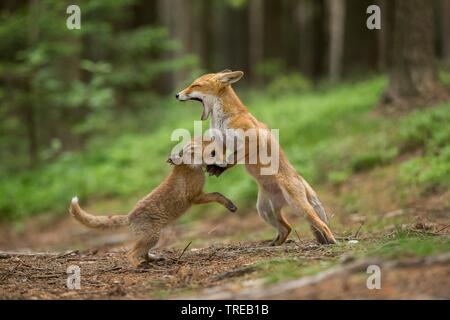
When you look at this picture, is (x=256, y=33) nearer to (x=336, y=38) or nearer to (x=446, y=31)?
(x=336, y=38)

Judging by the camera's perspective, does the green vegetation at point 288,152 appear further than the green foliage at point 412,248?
Yes

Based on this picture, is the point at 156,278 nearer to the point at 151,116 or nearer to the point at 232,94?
the point at 232,94

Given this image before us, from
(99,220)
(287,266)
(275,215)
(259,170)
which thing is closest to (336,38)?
(275,215)

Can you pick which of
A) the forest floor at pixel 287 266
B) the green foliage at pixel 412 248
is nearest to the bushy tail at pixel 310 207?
the forest floor at pixel 287 266

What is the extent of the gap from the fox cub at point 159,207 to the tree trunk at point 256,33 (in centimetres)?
2808

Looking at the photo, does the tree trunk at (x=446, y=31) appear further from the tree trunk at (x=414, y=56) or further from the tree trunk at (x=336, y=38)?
the tree trunk at (x=414, y=56)

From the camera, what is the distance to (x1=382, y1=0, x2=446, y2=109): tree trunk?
16188 millimetres

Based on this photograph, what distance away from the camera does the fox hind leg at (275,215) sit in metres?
9.43

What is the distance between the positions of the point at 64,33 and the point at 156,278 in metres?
13.2

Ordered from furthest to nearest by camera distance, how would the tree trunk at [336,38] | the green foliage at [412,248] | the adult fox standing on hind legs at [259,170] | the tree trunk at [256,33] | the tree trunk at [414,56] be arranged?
the tree trunk at [256,33] → the tree trunk at [336,38] → the tree trunk at [414,56] → the adult fox standing on hind legs at [259,170] → the green foliage at [412,248]

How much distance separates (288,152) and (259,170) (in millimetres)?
7626

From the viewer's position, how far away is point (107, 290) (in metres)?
7.05

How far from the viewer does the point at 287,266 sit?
693 cm
